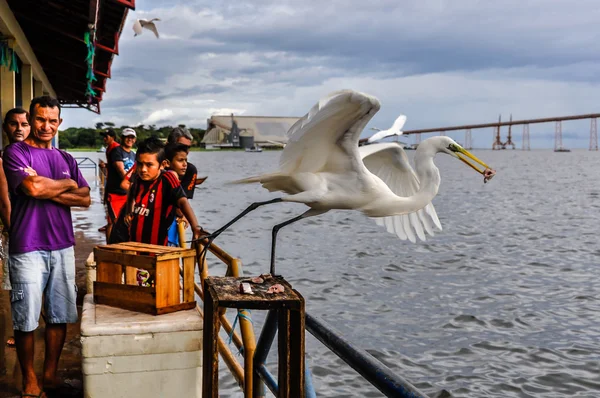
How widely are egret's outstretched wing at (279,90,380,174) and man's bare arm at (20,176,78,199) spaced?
4.81 feet

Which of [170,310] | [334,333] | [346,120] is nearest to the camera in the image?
[334,333]

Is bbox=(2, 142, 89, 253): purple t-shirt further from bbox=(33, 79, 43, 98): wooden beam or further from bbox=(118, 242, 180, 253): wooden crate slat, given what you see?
bbox=(33, 79, 43, 98): wooden beam

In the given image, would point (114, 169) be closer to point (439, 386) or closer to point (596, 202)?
point (439, 386)

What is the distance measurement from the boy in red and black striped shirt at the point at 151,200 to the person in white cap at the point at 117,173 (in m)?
2.56

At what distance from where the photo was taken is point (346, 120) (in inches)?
155

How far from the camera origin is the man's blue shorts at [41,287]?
321 cm

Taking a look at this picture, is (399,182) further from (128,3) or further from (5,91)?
(5,91)

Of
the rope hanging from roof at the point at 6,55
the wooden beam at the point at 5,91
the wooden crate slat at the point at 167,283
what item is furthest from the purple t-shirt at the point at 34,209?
the wooden beam at the point at 5,91

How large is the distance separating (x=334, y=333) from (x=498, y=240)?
56.6 ft

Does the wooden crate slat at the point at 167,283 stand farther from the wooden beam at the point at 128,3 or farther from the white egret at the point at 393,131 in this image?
the wooden beam at the point at 128,3

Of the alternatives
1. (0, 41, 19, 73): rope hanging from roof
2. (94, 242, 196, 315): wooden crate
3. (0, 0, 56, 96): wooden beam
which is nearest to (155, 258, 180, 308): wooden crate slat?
(94, 242, 196, 315): wooden crate

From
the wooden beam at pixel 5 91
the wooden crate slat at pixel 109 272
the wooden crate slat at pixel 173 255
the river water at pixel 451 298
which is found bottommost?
the river water at pixel 451 298

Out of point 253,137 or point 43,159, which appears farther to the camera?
point 253,137

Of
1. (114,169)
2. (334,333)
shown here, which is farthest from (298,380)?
(114,169)
